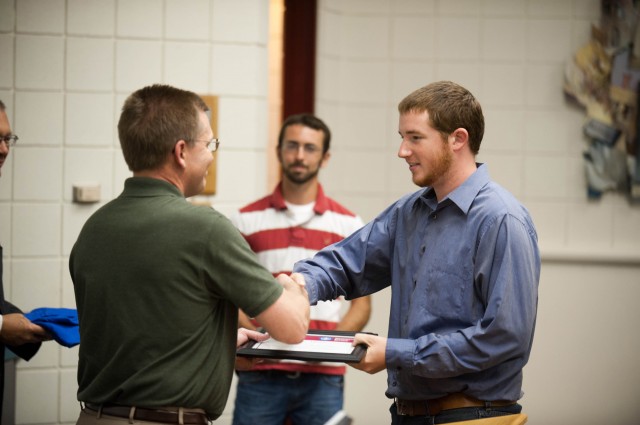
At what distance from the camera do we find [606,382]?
4.30 m

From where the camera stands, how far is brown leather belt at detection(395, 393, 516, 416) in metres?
1.99

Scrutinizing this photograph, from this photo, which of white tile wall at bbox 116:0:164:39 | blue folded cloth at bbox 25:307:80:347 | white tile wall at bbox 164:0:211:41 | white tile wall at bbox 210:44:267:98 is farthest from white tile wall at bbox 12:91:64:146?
blue folded cloth at bbox 25:307:80:347

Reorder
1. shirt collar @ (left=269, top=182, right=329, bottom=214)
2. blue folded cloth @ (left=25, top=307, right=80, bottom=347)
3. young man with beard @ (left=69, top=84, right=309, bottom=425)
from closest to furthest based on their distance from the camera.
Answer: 1. young man with beard @ (left=69, top=84, right=309, bottom=425)
2. blue folded cloth @ (left=25, top=307, right=80, bottom=347)
3. shirt collar @ (left=269, top=182, right=329, bottom=214)

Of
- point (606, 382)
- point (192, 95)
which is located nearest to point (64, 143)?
point (192, 95)

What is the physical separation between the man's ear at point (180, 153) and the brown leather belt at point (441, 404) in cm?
80

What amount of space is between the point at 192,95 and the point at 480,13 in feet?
9.08

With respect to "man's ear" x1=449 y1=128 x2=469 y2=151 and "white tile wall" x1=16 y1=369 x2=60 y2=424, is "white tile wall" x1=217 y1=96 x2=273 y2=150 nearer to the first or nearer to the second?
"white tile wall" x1=16 y1=369 x2=60 y2=424

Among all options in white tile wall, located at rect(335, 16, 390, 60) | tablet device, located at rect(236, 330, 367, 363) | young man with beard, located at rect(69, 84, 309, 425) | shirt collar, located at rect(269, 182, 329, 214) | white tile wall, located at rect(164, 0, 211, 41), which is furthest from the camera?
white tile wall, located at rect(335, 16, 390, 60)

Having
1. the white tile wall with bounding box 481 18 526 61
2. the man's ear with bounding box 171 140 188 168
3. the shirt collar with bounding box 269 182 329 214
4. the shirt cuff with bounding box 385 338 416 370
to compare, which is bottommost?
the shirt cuff with bounding box 385 338 416 370

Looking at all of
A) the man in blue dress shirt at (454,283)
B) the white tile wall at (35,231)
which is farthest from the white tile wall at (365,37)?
the man in blue dress shirt at (454,283)

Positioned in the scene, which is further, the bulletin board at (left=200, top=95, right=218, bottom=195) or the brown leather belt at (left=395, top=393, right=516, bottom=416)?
the bulletin board at (left=200, top=95, right=218, bottom=195)

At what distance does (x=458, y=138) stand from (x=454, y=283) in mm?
360

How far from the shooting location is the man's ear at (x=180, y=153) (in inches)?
70.8

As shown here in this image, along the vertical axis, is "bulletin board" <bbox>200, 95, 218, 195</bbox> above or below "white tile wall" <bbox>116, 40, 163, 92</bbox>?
below
